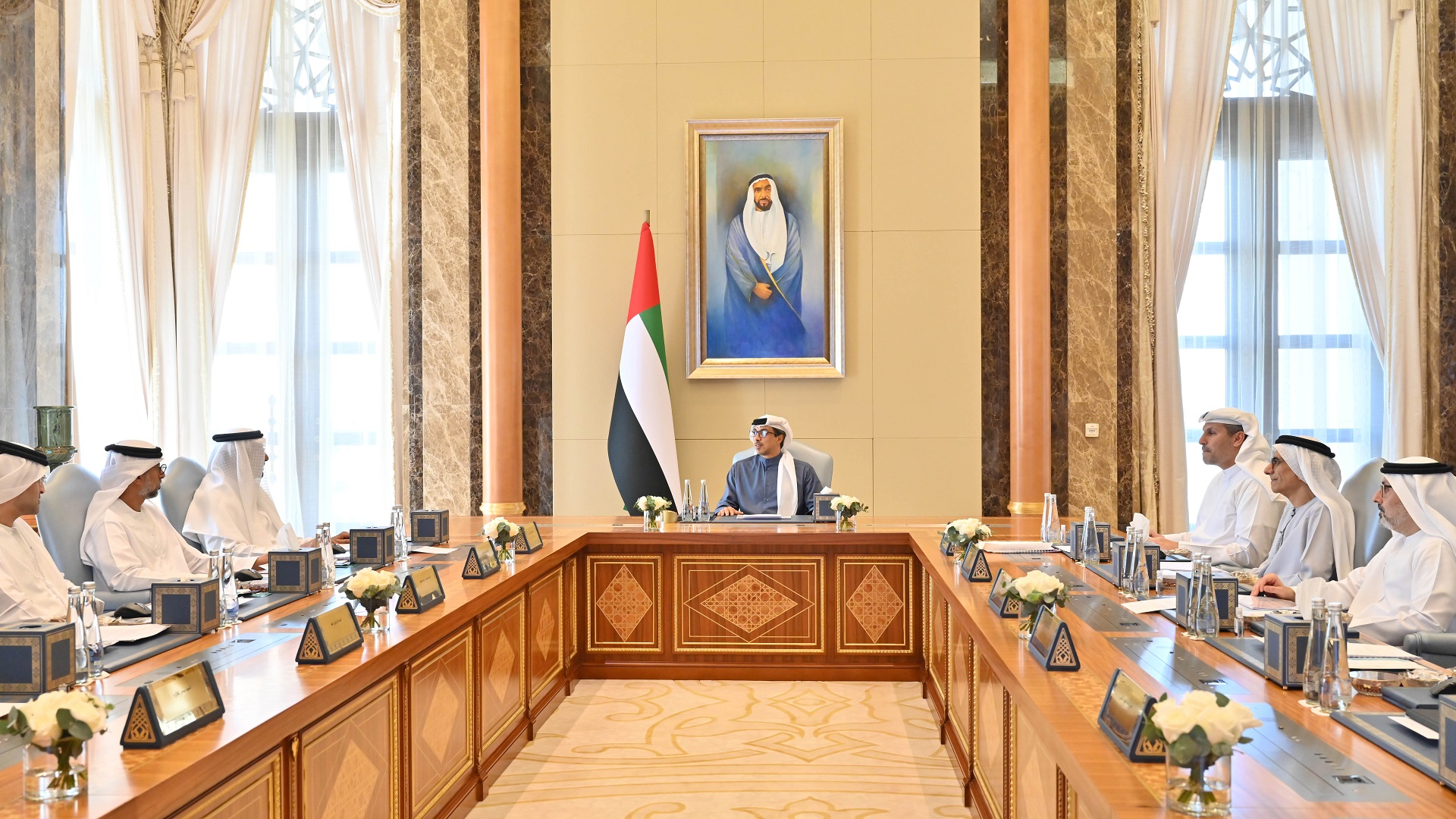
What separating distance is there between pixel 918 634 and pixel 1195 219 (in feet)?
12.5

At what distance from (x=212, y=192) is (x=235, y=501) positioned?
3.51 meters

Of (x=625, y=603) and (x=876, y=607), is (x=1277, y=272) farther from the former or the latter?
(x=625, y=603)

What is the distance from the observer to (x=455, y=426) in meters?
7.43

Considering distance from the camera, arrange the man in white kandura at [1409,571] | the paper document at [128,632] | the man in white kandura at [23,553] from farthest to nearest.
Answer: the man in white kandura at [23,553], the man in white kandura at [1409,571], the paper document at [128,632]

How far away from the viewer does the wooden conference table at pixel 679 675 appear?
1.83 metres

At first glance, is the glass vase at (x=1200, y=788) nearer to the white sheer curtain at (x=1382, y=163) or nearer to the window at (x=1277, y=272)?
the window at (x=1277, y=272)

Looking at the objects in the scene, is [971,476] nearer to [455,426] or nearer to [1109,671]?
[455,426]

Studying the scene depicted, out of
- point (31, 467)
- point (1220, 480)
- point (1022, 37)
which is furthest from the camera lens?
point (1022, 37)

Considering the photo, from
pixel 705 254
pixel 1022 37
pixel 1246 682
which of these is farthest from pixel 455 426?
pixel 1246 682

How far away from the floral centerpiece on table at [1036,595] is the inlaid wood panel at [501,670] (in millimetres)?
1870

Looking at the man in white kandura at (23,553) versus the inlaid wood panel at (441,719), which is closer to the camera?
the inlaid wood panel at (441,719)

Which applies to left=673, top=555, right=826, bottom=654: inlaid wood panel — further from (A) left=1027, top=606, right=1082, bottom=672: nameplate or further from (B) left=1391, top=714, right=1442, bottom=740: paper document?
(B) left=1391, top=714, right=1442, bottom=740: paper document

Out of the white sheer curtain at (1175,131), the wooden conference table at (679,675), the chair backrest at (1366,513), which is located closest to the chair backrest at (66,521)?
the wooden conference table at (679,675)

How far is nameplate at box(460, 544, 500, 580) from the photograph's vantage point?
384cm
